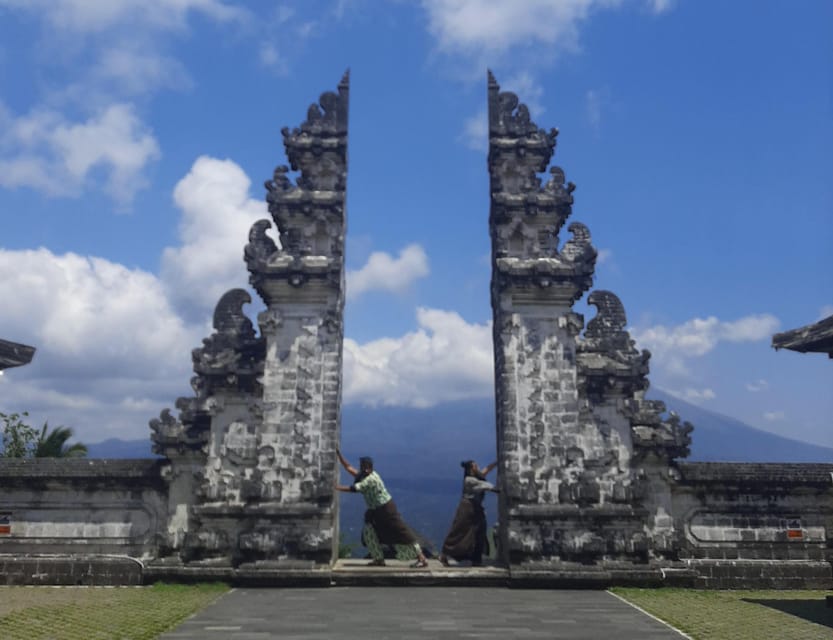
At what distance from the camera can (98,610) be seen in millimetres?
9570

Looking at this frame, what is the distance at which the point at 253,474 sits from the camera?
12.5 meters

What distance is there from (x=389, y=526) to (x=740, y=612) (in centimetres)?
604

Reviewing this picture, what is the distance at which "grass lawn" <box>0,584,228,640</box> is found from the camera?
8.20m

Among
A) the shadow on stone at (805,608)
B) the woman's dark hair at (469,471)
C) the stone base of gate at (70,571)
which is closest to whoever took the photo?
the shadow on stone at (805,608)

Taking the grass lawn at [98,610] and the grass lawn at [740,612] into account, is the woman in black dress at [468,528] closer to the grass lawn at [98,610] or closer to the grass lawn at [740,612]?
the grass lawn at [740,612]

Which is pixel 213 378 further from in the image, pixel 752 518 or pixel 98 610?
pixel 752 518

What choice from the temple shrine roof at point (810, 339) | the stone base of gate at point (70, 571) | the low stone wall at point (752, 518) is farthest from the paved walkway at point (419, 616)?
the temple shrine roof at point (810, 339)

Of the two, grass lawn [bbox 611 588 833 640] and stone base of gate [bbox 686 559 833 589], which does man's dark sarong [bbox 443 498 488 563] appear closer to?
grass lawn [bbox 611 588 833 640]

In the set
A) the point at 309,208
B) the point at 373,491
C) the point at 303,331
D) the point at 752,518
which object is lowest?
the point at 752,518

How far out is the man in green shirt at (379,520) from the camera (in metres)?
12.6

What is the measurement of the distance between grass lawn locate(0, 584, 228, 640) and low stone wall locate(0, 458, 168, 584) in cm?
82

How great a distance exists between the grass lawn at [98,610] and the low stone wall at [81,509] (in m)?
0.82

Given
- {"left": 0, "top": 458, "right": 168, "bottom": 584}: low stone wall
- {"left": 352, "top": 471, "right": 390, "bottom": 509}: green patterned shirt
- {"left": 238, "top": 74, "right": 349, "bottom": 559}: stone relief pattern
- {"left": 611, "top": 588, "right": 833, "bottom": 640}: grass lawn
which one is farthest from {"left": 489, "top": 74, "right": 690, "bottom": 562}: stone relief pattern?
{"left": 0, "top": 458, "right": 168, "bottom": 584}: low stone wall

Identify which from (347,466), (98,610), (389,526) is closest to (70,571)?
(98,610)
